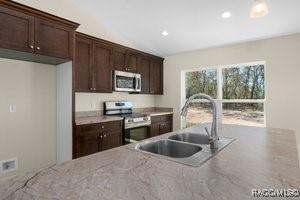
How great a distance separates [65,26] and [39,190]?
2.44 metres

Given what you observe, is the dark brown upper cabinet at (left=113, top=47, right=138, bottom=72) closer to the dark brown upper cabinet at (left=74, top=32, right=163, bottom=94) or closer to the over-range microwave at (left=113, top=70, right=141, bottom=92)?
the dark brown upper cabinet at (left=74, top=32, right=163, bottom=94)

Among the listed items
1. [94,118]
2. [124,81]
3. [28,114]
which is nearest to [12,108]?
[28,114]

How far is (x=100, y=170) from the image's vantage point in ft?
3.01

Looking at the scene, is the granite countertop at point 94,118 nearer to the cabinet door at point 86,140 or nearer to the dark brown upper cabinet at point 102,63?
the cabinet door at point 86,140

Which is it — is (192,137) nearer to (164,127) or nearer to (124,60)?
(124,60)

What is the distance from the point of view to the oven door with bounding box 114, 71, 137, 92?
3637 millimetres

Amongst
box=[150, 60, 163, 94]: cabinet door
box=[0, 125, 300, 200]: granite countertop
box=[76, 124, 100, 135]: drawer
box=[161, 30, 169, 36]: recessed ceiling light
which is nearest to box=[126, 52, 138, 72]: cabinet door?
box=[150, 60, 163, 94]: cabinet door

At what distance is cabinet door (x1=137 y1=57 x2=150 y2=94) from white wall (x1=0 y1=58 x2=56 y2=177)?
1.83 meters

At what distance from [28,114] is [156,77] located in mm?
2886

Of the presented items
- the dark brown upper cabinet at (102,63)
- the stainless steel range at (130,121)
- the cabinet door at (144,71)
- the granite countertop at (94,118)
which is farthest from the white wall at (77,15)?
the granite countertop at (94,118)

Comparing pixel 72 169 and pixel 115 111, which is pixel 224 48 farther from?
pixel 72 169

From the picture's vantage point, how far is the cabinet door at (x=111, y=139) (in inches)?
120

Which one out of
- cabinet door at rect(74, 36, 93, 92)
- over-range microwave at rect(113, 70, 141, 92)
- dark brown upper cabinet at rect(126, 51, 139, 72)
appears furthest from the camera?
dark brown upper cabinet at rect(126, 51, 139, 72)

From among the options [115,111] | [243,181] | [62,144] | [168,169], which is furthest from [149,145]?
[115,111]
